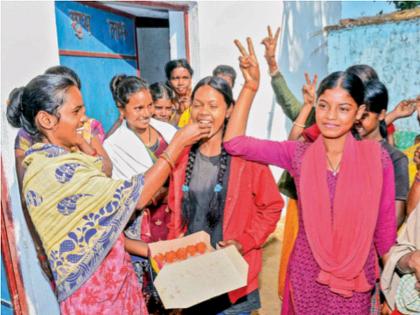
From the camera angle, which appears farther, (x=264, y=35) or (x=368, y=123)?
(x=264, y=35)

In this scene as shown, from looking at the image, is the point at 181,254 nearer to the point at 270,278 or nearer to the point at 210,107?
the point at 210,107

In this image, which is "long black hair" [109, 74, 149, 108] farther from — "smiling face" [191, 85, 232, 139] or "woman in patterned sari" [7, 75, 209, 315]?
"woman in patterned sari" [7, 75, 209, 315]

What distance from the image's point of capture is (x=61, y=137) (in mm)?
1794

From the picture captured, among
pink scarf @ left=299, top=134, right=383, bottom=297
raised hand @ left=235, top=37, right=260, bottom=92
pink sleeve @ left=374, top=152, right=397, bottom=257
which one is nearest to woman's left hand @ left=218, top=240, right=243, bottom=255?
pink scarf @ left=299, top=134, right=383, bottom=297

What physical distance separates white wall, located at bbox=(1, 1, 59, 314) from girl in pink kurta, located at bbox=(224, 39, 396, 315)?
62.8 inches

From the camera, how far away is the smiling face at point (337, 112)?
6.41 ft

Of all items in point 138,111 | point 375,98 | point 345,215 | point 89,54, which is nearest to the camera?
point 345,215

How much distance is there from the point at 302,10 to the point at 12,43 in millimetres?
5303

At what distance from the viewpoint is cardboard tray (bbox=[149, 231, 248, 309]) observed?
1.74 meters

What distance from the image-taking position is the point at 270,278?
4.30 meters

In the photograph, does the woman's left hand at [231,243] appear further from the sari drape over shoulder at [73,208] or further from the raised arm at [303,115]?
the raised arm at [303,115]

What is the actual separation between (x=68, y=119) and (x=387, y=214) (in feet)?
5.00

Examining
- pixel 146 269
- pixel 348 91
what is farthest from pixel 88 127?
pixel 348 91

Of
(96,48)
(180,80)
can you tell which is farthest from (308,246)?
(96,48)
